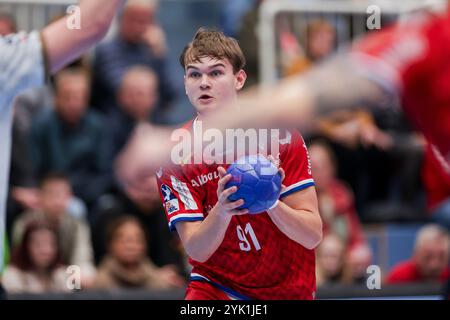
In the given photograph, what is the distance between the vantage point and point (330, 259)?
6148 mm

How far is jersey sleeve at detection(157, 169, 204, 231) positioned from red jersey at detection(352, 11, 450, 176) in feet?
3.62

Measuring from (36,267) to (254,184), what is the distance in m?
2.88

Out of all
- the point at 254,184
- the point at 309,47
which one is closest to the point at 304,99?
the point at 254,184

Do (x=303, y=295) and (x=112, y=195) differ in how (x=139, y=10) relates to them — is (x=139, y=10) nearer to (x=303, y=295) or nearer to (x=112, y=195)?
(x=112, y=195)

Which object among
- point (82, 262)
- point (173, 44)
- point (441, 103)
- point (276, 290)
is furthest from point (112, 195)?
point (441, 103)

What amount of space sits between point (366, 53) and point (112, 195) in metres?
3.60

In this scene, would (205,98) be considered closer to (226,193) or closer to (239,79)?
(239,79)

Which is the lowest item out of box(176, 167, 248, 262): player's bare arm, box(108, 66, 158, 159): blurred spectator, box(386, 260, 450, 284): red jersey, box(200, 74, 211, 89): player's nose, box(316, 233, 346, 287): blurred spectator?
box(386, 260, 450, 284): red jersey

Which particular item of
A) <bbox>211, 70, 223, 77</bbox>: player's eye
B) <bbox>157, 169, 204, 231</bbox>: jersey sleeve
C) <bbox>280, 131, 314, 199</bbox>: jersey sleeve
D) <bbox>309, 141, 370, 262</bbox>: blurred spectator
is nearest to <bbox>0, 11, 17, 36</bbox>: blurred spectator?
<bbox>309, 141, 370, 262</bbox>: blurred spectator

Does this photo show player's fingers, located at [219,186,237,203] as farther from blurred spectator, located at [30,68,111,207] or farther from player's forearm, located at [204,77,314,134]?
blurred spectator, located at [30,68,111,207]

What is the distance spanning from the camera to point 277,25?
7156 mm

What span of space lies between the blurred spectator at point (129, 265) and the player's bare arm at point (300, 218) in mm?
2278

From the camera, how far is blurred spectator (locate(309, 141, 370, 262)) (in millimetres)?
6184

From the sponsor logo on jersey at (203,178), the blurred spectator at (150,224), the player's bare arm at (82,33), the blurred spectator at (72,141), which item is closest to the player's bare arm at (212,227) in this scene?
the sponsor logo on jersey at (203,178)
